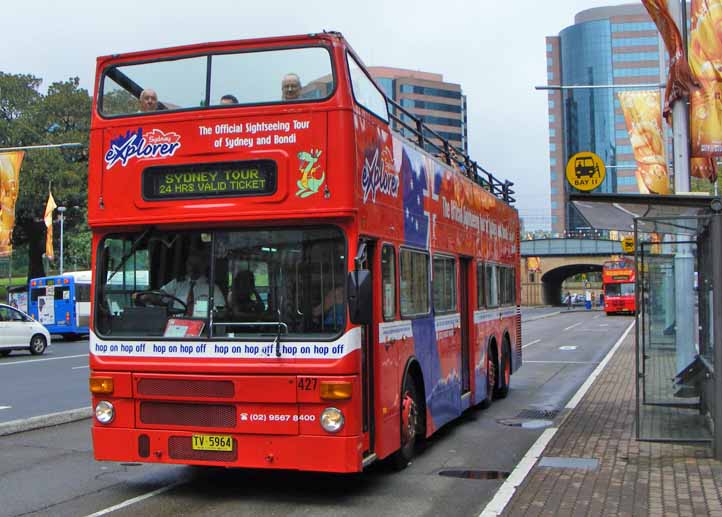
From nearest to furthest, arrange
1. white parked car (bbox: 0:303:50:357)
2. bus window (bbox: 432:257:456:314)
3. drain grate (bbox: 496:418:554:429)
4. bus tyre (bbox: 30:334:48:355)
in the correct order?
bus window (bbox: 432:257:456:314)
drain grate (bbox: 496:418:554:429)
white parked car (bbox: 0:303:50:357)
bus tyre (bbox: 30:334:48:355)

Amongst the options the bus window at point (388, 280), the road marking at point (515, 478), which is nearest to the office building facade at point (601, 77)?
the road marking at point (515, 478)

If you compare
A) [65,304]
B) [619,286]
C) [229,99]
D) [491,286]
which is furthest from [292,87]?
[619,286]

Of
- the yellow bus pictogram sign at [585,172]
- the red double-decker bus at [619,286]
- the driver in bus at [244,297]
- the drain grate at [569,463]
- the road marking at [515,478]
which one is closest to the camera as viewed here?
the road marking at [515,478]

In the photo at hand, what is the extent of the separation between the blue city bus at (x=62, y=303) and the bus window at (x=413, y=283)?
3086cm

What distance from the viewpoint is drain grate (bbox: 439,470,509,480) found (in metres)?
8.84

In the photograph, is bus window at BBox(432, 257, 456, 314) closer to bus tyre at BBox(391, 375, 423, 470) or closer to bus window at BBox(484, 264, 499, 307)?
bus tyre at BBox(391, 375, 423, 470)

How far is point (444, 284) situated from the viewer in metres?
10.8

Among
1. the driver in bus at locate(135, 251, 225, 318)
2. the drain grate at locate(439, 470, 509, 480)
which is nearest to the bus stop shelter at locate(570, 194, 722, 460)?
the drain grate at locate(439, 470, 509, 480)

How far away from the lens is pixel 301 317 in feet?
24.1

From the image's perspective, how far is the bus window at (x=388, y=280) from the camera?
8234 millimetres

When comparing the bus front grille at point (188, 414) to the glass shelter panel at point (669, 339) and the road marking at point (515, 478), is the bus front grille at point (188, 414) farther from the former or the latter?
the glass shelter panel at point (669, 339)

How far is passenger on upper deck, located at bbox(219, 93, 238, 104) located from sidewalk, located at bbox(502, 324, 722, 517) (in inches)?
166

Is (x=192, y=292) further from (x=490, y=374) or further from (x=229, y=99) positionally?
(x=490, y=374)

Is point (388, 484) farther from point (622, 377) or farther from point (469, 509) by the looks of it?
point (622, 377)
